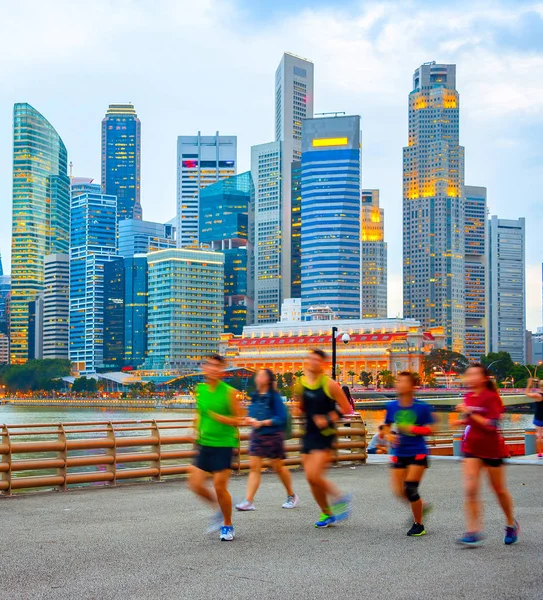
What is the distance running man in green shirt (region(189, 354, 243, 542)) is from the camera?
10852 millimetres

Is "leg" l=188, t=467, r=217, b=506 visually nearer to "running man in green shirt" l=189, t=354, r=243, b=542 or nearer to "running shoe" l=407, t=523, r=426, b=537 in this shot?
"running man in green shirt" l=189, t=354, r=243, b=542

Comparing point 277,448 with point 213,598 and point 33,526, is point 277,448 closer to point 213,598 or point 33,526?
point 33,526

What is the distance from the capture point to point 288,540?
11164mm

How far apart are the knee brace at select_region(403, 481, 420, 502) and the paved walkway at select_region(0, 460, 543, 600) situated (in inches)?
20.3

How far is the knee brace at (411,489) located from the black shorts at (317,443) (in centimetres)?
106

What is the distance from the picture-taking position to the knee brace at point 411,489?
1091cm

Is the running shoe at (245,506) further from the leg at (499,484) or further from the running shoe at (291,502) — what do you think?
the leg at (499,484)

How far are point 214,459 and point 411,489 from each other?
2.33 metres

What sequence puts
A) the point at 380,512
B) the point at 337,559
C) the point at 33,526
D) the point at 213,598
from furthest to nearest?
the point at 380,512, the point at 33,526, the point at 337,559, the point at 213,598

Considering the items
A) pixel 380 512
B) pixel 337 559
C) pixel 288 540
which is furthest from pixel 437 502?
pixel 337 559

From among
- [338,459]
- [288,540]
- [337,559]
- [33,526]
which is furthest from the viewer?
[338,459]

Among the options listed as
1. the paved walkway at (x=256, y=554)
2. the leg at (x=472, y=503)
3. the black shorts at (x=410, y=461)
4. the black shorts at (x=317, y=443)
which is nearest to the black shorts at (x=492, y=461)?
the leg at (x=472, y=503)

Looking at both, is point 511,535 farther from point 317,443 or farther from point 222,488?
point 222,488

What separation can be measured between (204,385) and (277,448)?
206cm
